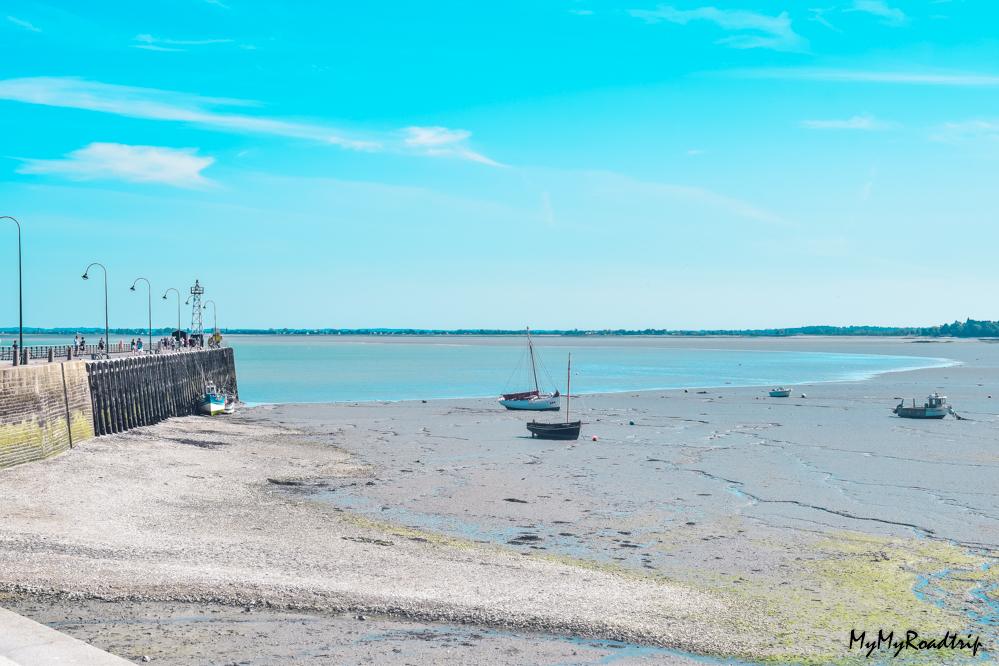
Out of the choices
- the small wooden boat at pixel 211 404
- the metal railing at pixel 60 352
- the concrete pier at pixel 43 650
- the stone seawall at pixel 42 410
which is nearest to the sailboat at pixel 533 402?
the small wooden boat at pixel 211 404

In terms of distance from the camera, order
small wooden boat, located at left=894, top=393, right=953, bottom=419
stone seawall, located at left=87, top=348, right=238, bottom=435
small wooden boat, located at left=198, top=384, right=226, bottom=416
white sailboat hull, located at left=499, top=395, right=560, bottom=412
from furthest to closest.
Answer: white sailboat hull, located at left=499, top=395, right=560, bottom=412 < small wooden boat, located at left=198, top=384, right=226, bottom=416 < small wooden boat, located at left=894, top=393, right=953, bottom=419 < stone seawall, located at left=87, top=348, right=238, bottom=435

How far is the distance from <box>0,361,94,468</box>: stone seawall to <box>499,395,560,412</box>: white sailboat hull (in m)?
32.4

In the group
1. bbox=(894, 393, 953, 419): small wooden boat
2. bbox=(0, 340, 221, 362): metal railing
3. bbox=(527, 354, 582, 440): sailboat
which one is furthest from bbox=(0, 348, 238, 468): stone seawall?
bbox=(894, 393, 953, 419): small wooden boat

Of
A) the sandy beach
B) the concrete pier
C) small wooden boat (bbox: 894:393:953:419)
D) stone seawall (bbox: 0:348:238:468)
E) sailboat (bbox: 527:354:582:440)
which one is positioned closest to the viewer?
the concrete pier

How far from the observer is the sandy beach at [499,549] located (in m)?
16.5

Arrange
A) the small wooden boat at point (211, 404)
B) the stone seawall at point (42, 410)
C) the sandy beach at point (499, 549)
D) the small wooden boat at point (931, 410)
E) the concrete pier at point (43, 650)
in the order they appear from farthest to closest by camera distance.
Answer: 1. the small wooden boat at point (211, 404)
2. the small wooden boat at point (931, 410)
3. the stone seawall at point (42, 410)
4. the sandy beach at point (499, 549)
5. the concrete pier at point (43, 650)

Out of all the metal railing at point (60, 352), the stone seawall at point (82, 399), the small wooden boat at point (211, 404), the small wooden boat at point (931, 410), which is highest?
the metal railing at point (60, 352)

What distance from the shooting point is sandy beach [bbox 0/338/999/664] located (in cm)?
1647

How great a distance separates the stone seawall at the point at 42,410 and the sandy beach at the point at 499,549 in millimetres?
977

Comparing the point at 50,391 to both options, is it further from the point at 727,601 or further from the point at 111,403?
the point at 727,601

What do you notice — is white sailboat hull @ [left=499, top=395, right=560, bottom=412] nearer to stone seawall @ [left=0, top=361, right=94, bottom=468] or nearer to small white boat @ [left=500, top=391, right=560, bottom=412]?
small white boat @ [left=500, top=391, right=560, bottom=412]

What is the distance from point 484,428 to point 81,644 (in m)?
40.2

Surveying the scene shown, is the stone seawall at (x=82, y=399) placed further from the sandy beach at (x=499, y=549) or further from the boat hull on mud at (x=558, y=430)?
the boat hull on mud at (x=558, y=430)

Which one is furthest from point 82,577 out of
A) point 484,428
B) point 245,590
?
point 484,428
